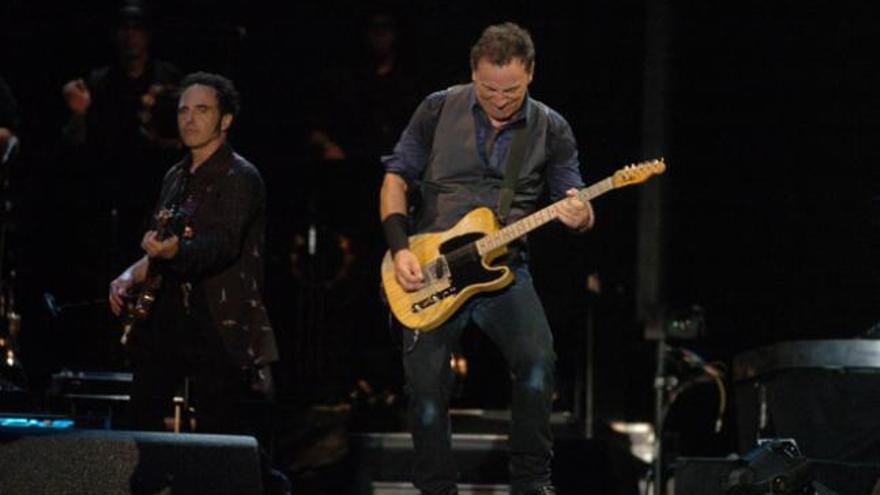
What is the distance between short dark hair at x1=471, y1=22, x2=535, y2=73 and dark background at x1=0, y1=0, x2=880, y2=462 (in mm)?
2173

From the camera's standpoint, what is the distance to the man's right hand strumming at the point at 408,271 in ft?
19.2

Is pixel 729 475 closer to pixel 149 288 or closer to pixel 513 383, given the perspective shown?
pixel 513 383

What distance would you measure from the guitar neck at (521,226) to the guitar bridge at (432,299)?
0.18 meters

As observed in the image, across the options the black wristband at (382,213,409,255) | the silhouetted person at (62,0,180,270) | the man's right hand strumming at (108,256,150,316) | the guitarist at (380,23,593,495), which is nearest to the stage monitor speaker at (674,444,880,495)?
the guitarist at (380,23,593,495)

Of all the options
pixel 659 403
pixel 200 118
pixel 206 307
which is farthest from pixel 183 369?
pixel 659 403

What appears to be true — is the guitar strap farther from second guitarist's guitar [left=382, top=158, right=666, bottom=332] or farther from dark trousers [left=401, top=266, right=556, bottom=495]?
dark trousers [left=401, top=266, right=556, bottom=495]

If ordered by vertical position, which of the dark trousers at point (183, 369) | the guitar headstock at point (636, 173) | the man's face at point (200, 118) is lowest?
the dark trousers at point (183, 369)

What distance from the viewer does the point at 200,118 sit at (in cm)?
669

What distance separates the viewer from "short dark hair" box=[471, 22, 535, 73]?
5828 millimetres

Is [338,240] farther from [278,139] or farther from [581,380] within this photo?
[581,380]

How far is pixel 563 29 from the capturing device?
362 inches

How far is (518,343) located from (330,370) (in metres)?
3.51

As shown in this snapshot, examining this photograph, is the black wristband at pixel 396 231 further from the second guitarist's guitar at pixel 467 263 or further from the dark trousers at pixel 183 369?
the dark trousers at pixel 183 369

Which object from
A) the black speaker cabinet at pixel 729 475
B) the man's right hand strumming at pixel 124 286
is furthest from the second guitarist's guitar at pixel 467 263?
the man's right hand strumming at pixel 124 286
